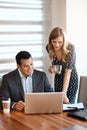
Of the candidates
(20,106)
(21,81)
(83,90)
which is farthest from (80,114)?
(21,81)

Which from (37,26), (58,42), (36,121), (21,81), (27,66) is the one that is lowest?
(36,121)

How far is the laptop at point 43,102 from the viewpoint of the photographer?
94.7 inches

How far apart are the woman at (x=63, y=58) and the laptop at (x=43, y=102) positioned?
0.55 metres

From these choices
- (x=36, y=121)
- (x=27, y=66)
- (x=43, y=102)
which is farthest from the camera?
(x=27, y=66)

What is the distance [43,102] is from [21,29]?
160 cm

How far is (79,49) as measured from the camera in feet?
12.6

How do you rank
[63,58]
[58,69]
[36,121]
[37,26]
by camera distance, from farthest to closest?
[37,26] → [63,58] → [58,69] → [36,121]

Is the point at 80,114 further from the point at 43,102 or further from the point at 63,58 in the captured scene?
the point at 63,58

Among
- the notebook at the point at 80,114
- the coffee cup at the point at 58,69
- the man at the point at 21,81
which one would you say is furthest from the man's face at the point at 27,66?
the notebook at the point at 80,114

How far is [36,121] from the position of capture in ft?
7.46

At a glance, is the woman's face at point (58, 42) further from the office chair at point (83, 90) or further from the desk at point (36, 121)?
the desk at point (36, 121)

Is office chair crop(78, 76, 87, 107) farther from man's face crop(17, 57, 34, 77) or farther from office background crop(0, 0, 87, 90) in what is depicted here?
office background crop(0, 0, 87, 90)

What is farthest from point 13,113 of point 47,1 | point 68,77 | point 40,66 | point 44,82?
point 47,1

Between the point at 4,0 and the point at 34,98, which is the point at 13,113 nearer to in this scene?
the point at 34,98
